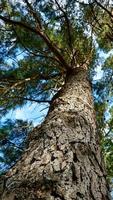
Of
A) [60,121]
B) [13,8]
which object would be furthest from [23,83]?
[60,121]

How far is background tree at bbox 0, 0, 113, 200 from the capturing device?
6.63 feet

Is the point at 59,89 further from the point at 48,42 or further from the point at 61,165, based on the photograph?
the point at 61,165

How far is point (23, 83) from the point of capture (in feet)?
22.2

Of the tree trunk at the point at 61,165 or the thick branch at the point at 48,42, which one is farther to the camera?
the thick branch at the point at 48,42

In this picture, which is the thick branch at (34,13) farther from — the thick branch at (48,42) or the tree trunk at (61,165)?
the tree trunk at (61,165)

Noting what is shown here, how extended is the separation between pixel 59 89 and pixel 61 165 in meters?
4.99

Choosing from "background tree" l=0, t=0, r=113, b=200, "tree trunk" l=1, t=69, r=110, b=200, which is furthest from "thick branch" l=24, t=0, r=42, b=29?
"tree trunk" l=1, t=69, r=110, b=200

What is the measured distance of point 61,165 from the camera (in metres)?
2.17

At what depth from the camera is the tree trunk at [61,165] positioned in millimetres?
1842

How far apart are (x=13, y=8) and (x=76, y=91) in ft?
10.7

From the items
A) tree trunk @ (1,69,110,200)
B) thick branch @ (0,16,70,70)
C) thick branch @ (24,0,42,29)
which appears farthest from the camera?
thick branch @ (24,0,42,29)

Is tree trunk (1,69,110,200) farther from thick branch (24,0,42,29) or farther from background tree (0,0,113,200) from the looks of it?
thick branch (24,0,42,29)

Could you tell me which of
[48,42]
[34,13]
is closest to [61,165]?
[48,42]

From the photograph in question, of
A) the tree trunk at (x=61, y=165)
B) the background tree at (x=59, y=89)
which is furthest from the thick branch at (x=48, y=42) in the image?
the tree trunk at (x=61, y=165)
